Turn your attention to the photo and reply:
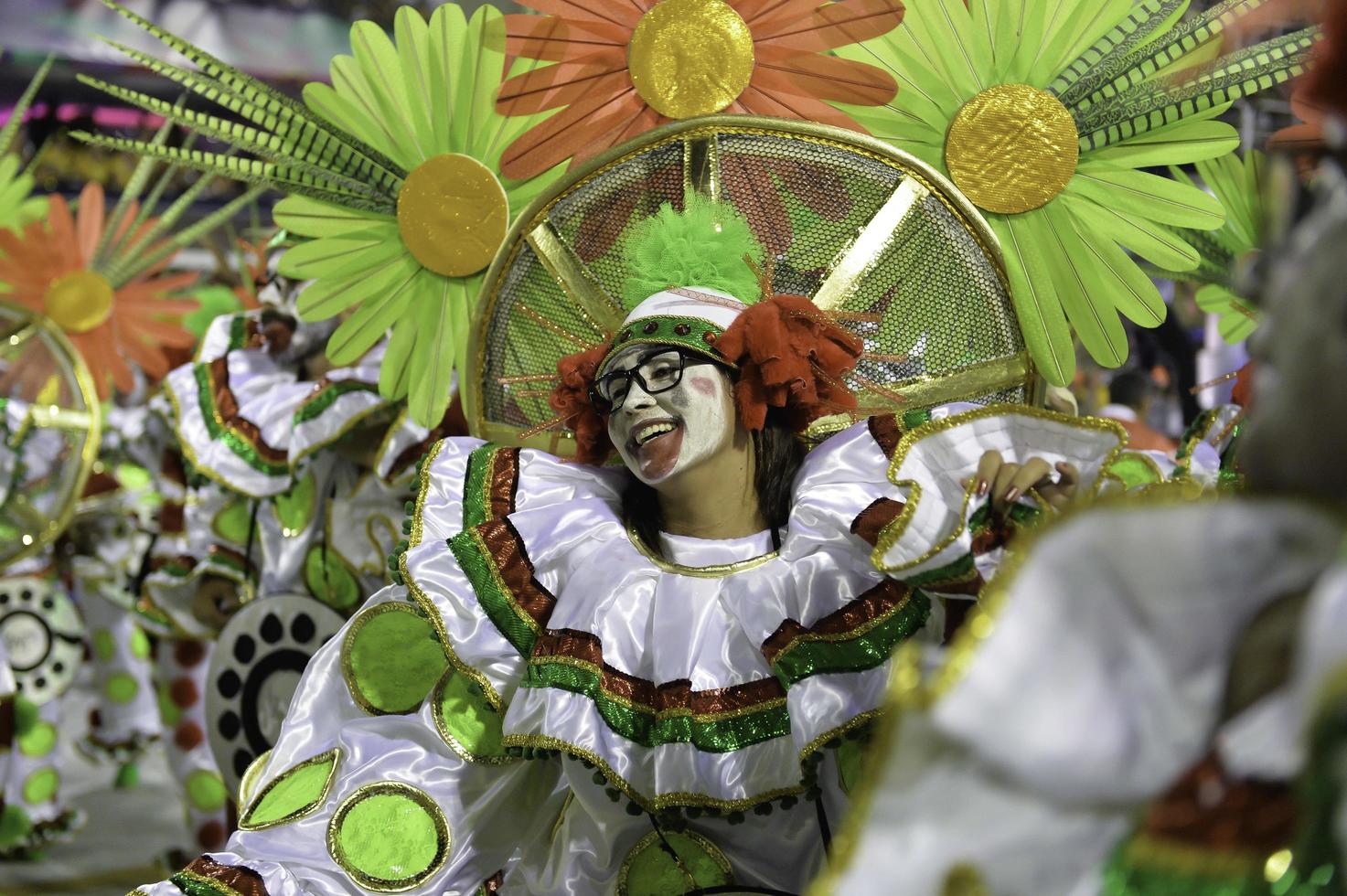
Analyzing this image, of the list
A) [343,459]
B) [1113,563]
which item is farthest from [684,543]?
[343,459]

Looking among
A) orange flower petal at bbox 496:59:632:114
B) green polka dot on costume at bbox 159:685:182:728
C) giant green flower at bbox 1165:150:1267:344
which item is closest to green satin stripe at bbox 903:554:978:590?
orange flower petal at bbox 496:59:632:114

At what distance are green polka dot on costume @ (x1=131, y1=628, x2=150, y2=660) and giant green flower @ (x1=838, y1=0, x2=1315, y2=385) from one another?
534cm

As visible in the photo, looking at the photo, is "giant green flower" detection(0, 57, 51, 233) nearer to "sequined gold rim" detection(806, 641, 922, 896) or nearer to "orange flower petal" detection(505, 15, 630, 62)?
"orange flower petal" detection(505, 15, 630, 62)

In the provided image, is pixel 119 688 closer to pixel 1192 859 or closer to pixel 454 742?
pixel 454 742

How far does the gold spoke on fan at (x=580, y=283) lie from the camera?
2865mm

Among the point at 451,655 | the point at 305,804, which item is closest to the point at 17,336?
the point at 305,804

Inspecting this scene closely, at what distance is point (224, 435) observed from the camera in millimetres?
4945

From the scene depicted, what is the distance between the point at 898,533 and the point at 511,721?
74cm

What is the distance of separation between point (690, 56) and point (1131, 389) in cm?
379

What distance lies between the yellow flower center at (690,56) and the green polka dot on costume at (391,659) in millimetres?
1086

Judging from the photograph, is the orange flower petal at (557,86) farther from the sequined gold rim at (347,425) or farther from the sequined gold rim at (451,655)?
the sequined gold rim at (347,425)

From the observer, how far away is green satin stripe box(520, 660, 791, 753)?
2219mm

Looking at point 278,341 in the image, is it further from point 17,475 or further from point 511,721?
point 511,721

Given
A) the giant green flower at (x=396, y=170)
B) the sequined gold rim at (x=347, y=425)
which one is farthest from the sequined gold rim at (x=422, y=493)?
the sequined gold rim at (x=347, y=425)
